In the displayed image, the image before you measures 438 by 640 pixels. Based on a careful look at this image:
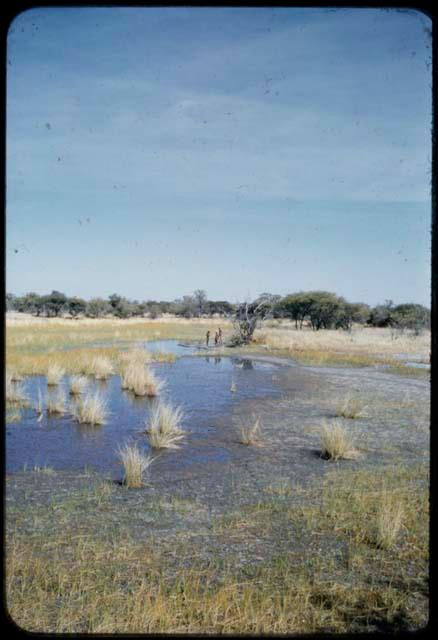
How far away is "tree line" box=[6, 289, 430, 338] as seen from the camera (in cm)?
2394

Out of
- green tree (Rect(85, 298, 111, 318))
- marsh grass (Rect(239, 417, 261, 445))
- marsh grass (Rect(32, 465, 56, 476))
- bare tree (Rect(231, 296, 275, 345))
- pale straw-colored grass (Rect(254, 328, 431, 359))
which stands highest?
green tree (Rect(85, 298, 111, 318))

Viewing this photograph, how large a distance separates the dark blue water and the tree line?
6.59 m

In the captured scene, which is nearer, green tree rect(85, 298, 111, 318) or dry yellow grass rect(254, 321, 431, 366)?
dry yellow grass rect(254, 321, 431, 366)

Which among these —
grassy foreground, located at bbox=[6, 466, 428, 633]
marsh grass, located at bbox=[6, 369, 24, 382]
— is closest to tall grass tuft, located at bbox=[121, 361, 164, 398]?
marsh grass, located at bbox=[6, 369, 24, 382]

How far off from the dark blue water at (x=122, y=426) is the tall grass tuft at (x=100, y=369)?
26 centimetres

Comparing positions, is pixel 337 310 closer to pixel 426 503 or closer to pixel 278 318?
pixel 278 318

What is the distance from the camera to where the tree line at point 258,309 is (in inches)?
942

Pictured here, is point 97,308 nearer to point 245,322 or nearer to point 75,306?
point 75,306

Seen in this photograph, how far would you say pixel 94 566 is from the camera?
3.18m

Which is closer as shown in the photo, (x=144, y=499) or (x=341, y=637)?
(x=341, y=637)

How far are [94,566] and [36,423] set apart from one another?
4470 mm

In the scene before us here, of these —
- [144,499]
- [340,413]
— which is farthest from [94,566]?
[340,413]

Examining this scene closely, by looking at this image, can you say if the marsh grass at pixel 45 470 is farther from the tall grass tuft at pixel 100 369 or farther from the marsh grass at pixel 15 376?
the tall grass tuft at pixel 100 369

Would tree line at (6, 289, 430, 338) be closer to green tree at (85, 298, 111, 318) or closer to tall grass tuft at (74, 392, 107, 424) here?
green tree at (85, 298, 111, 318)
